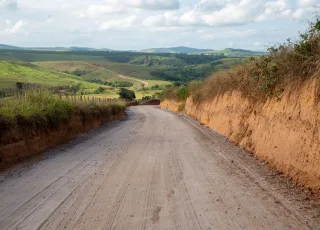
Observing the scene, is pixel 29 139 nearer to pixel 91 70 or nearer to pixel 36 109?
pixel 36 109

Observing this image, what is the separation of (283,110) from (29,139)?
28.0ft

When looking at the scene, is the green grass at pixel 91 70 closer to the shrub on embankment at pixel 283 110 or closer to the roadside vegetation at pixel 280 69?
the roadside vegetation at pixel 280 69

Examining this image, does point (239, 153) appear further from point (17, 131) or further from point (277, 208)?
point (17, 131)

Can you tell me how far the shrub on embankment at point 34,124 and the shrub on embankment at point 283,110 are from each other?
24.6 ft

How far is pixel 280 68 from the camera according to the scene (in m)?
13.1

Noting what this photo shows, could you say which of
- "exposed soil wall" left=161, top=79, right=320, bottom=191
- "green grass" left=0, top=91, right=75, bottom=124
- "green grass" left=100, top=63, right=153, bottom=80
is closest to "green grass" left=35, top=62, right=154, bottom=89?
"green grass" left=100, top=63, right=153, bottom=80

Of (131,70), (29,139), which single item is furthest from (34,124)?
(131,70)

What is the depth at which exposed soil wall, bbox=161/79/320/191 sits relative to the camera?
8766mm

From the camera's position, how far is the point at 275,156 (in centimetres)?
1083

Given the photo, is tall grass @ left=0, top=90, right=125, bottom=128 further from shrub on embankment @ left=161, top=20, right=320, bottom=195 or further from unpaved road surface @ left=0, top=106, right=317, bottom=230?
shrub on embankment @ left=161, top=20, right=320, bottom=195

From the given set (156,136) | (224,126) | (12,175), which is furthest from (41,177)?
(224,126)

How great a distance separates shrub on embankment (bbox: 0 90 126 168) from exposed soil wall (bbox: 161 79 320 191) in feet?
24.6

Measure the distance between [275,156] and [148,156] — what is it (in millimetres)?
3989

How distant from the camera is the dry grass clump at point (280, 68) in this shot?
10.8 metres
